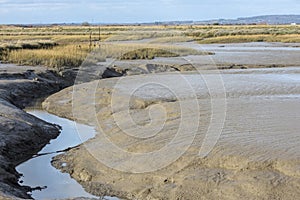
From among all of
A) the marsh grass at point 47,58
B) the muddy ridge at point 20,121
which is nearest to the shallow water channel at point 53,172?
the muddy ridge at point 20,121

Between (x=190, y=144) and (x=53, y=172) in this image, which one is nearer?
(x=190, y=144)

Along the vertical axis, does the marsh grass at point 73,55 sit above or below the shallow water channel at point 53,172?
above

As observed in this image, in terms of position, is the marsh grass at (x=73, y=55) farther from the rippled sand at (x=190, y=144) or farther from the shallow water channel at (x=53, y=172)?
the shallow water channel at (x=53, y=172)

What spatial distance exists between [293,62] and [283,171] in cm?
2452

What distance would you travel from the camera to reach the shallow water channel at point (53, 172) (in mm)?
9430

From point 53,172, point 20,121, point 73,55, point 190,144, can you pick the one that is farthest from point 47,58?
point 190,144

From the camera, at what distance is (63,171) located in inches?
421

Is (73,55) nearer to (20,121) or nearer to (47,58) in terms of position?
(47,58)

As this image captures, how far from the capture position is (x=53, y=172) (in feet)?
35.3

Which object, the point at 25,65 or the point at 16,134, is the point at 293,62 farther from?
the point at 16,134

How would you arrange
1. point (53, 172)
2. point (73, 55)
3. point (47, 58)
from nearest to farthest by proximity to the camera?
point (53, 172)
point (47, 58)
point (73, 55)

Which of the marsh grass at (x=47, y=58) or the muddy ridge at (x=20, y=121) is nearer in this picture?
the muddy ridge at (x=20, y=121)

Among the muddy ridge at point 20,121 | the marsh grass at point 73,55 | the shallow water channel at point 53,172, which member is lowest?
the shallow water channel at point 53,172

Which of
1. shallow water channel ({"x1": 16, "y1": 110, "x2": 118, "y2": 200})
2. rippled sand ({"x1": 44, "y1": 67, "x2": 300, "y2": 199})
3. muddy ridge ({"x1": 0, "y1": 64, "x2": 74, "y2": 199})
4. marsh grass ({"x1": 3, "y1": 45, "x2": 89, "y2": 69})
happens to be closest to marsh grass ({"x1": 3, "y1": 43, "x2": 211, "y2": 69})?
marsh grass ({"x1": 3, "y1": 45, "x2": 89, "y2": 69})
